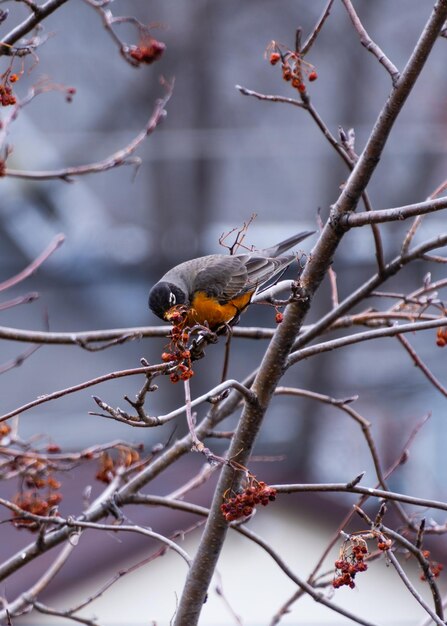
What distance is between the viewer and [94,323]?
37.1 feet

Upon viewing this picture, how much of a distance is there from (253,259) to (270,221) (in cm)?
739

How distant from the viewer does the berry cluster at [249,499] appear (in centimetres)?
187

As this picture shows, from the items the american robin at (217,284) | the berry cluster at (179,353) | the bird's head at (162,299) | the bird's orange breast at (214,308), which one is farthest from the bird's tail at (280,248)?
the berry cluster at (179,353)

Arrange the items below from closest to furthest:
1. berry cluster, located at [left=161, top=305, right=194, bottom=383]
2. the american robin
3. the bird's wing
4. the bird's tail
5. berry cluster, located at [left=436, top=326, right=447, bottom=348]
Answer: berry cluster, located at [left=161, top=305, right=194, bottom=383] → berry cluster, located at [left=436, top=326, right=447, bottom=348] → the american robin → the bird's wing → the bird's tail

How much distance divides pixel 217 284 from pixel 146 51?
88 cm

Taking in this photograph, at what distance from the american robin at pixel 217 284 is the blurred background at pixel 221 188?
207 inches

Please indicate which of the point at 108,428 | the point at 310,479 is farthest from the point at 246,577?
the point at 108,428

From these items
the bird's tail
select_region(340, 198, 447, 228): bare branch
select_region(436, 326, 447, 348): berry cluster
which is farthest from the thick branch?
the bird's tail

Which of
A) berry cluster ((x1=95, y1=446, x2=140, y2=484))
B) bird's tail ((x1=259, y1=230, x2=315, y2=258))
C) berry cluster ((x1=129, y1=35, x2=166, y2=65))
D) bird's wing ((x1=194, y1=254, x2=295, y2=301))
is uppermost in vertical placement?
bird's tail ((x1=259, y1=230, x2=315, y2=258))

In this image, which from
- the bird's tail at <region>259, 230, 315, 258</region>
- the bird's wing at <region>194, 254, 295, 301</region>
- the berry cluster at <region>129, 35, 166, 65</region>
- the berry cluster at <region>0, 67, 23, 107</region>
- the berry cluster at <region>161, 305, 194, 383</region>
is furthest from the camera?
the bird's tail at <region>259, 230, 315, 258</region>

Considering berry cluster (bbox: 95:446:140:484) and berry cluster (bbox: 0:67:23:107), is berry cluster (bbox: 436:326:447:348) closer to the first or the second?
berry cluster (bbox: 95:446:140:484)

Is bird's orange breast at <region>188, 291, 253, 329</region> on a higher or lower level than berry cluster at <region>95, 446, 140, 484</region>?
higher

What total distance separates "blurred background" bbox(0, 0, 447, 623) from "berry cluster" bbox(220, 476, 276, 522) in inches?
260

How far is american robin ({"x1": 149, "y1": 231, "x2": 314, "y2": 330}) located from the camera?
10.0ft
